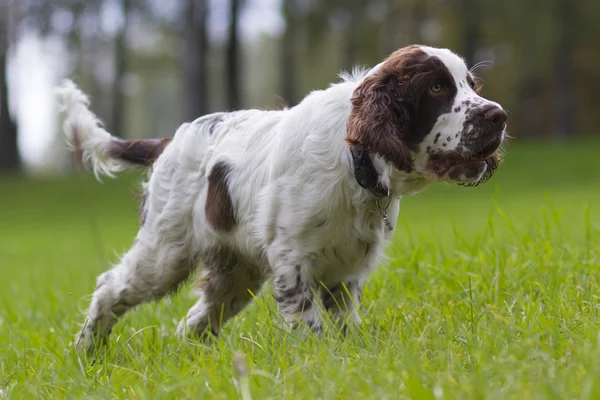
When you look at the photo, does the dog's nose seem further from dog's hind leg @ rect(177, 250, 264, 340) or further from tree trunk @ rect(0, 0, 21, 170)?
tree trunk @ rect(0, 0, 21, 170)

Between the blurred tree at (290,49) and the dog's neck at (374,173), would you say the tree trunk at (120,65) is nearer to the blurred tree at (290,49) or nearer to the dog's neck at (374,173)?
the blurred tree at (290,49)

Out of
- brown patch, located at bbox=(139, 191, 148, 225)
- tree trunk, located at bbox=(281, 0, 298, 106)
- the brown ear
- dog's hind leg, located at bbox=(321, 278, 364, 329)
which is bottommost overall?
tree trunk, located at bbox=(281, 0, 298, 106)

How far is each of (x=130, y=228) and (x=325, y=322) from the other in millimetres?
12349

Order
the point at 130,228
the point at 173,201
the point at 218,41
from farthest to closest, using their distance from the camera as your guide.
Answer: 1. the point at 218,41
2. the point at 130,228
3. the point at 173,201

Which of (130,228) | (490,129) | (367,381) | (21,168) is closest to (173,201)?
(490,129)

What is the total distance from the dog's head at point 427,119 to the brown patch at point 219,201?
85 cm

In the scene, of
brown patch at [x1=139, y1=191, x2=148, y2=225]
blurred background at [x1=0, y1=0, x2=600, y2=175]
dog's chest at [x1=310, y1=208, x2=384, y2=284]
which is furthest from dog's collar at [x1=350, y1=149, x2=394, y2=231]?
blurred background at [x1=0, y1=0, x2=600, y2=175]

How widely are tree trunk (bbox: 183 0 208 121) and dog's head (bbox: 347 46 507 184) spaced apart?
18206mm

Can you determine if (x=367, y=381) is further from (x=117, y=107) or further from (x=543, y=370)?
(x=117, y=107)

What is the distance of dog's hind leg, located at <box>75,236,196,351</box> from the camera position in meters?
4.27

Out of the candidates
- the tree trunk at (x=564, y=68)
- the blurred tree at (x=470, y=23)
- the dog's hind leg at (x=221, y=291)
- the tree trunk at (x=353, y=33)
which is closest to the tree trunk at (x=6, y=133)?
the tree trunk at (x=353, y=33)

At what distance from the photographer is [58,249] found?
12922 millimetres

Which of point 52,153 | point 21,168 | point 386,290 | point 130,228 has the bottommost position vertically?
point 52,153

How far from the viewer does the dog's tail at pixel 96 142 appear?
4684 mm
